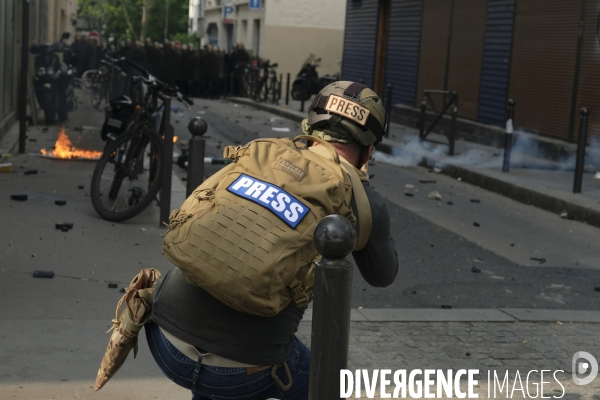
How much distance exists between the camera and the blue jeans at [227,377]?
8.30ft

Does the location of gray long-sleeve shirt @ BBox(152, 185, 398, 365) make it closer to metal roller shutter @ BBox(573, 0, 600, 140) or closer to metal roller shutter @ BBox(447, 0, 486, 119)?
metal roller shutter @ BBox(573, 0, 600, 140)

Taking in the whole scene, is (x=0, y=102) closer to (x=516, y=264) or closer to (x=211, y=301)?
(x=516, y=264)

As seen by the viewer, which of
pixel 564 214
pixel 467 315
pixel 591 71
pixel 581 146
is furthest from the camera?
pixel 591 71

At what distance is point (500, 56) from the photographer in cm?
1734

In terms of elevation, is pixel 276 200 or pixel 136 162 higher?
pixel 276 200

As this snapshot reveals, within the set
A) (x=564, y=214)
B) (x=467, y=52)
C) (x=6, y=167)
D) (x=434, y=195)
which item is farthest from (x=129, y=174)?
(x=467, y=52)

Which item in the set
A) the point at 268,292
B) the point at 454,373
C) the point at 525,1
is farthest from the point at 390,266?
the point at 525,1

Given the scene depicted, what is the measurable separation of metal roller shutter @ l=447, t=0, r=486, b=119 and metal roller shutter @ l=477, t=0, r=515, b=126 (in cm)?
29

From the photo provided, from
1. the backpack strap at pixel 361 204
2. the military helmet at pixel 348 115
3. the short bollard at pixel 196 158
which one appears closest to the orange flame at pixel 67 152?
the short bollard at pixel 196 158

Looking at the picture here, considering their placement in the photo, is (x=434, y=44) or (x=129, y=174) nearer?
(x=129, y=174)

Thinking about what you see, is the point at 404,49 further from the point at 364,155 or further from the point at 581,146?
the point at 364,155

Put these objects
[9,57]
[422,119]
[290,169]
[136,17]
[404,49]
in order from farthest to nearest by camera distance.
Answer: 1. [136,17]
2. [404,49]
3. [422,119]
4. [9,57]
5. [290,169]

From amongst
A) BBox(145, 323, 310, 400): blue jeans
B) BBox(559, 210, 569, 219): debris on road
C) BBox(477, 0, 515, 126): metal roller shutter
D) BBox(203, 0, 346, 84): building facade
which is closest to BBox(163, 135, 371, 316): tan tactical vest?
BBox(145, 323, 310, 400): blue jeans

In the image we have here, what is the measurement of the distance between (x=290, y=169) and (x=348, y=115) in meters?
0.38
